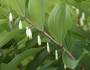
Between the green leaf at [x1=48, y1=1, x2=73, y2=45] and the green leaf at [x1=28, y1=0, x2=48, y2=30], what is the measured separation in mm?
63

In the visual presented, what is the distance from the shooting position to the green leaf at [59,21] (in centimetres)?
123

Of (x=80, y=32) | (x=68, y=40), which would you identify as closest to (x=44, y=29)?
(x=68, y=40)

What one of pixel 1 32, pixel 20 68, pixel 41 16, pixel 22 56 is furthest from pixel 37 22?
pixel 20 68

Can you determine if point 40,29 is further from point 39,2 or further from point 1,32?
point 1,32

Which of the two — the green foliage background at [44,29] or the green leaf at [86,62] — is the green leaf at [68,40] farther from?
the green leaf at [86,62]

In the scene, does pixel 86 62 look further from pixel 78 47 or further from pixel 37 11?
pixel 37 11

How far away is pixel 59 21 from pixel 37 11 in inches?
5.3

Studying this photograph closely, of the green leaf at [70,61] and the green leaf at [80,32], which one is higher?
the green leaf at [70,61]

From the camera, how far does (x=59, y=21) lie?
4.18 feet

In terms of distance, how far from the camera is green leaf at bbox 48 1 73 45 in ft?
4.03

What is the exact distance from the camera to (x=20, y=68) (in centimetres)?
170

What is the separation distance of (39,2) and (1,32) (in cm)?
41

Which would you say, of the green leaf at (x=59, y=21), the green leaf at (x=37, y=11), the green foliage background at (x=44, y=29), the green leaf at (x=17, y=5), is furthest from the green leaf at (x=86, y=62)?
the green leaf at (x=17, y=5)

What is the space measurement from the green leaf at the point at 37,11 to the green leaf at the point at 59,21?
0.06 m
